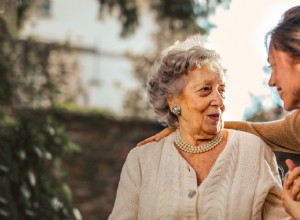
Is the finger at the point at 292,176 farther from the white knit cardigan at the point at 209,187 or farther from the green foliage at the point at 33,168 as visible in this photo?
the green foliage at the point at 33,168

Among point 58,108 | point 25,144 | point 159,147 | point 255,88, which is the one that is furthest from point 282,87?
point 58,108

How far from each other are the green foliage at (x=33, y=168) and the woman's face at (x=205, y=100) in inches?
145

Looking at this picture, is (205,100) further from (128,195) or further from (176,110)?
(128,195)

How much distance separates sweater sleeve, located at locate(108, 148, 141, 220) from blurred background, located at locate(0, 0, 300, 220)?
49cm

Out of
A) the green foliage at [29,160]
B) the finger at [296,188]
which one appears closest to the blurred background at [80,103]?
the green foliage at [29,160]

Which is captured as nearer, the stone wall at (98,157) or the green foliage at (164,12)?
the green foliage at (164,12)

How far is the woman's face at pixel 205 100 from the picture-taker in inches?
Answer: 126

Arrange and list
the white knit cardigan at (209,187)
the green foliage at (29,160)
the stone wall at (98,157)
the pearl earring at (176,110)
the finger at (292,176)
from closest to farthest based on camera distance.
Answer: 1. the finger at (292,176)
2. the white knit cardigan at (209,187)
3. the pearl earring at (176,110)
4. the green foliage at (29,160)
5. the stone wall at (98,157)

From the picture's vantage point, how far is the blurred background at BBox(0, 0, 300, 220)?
5547 millimetres

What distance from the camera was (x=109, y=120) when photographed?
→ 1112 centimetres

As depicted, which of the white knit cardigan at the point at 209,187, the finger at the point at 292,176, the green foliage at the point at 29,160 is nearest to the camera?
the finger at the point at 292,176

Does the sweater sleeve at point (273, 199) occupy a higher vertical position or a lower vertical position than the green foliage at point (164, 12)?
lower

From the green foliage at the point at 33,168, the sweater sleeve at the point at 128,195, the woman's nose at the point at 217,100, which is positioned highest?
the woman's nose at the point at 217,100

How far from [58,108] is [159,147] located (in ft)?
15.1
